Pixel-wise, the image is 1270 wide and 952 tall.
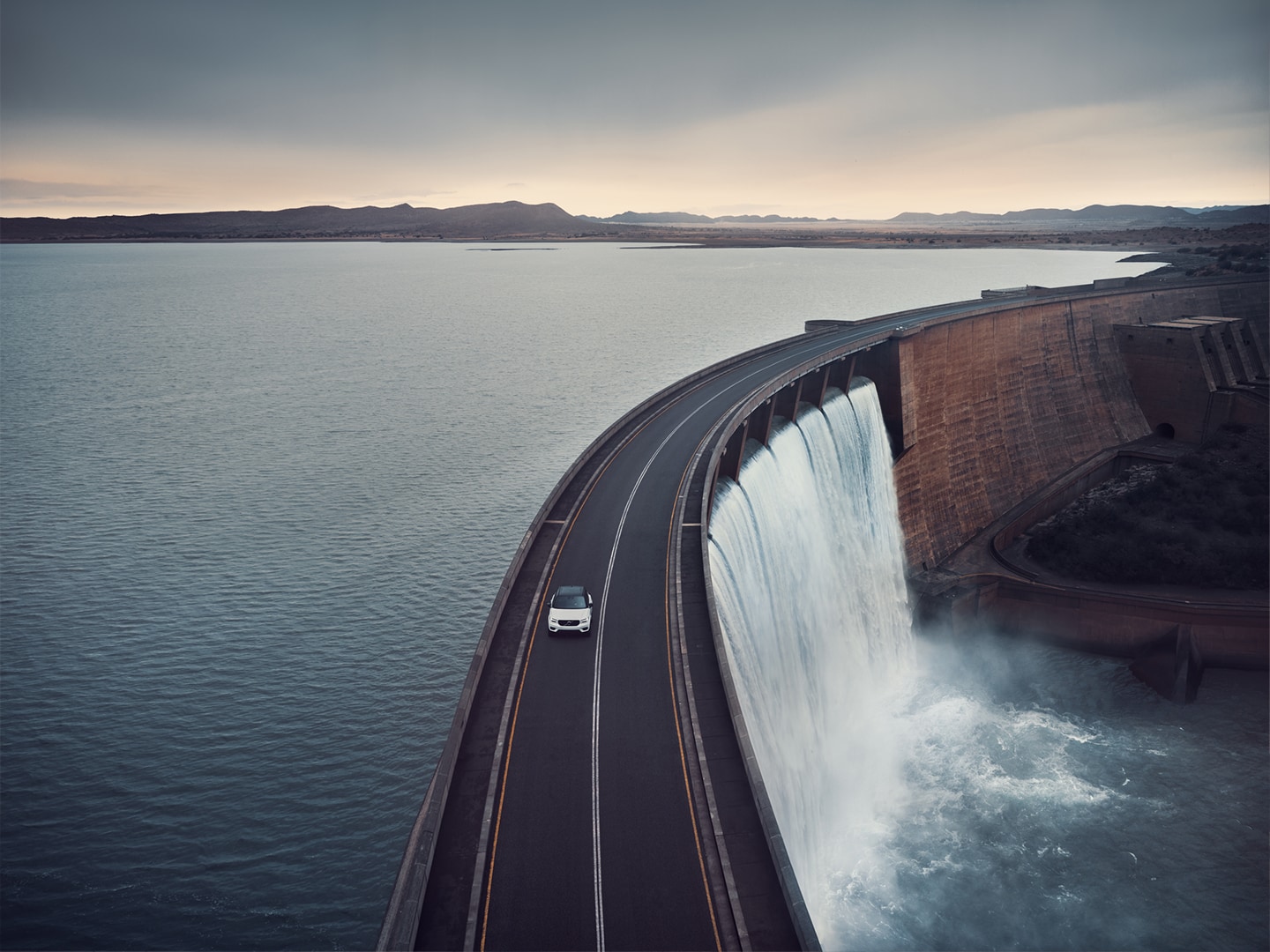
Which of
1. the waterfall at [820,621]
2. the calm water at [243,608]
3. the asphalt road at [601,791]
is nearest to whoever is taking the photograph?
the asphalt road at [601,791]

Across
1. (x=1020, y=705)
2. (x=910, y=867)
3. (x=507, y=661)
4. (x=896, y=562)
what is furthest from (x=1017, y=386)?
(x=507, y=661)

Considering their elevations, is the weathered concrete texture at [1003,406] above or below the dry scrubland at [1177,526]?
above

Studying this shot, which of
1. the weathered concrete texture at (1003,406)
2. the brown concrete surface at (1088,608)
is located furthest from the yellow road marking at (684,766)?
the weathered concrete texture at (1003,406)

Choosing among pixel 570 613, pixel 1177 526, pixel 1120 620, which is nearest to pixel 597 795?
pixel 570 613

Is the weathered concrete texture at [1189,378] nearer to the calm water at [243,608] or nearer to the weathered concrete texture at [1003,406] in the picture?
the weathered concrete texture at [1003,406]

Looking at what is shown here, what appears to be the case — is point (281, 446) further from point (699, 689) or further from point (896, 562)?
point (699, 689)

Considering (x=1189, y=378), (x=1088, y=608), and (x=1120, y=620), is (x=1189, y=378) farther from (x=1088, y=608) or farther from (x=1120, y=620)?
(x=1088, y=608)
